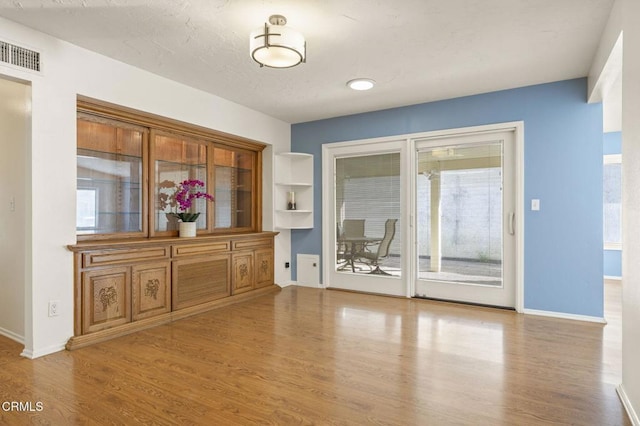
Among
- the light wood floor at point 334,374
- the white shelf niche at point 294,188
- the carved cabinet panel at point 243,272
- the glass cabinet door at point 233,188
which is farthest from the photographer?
the white shelf niche at point 294,188

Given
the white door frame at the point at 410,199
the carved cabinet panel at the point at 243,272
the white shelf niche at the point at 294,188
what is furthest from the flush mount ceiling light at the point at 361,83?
the carved cabinet panel at the point at 243,272

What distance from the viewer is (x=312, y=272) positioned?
551 centimetres

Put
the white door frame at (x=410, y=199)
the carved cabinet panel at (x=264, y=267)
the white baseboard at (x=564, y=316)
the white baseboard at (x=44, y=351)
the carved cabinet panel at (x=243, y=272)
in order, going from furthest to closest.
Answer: the carved cabinet panel at (x=264, y=267)
the carved cabinet panel at (x=243, y=272)
the white door frame at (x=410, y=199)
the white baseboard at (x=564, y=316)
the white baseboard at (x=44, y=351)

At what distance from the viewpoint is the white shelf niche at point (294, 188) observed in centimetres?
541

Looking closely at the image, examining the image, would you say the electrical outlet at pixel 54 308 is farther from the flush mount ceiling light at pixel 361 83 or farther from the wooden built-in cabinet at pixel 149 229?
the flush mount ceiling light at pixel 361 83

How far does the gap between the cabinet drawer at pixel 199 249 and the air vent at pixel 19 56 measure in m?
1.92

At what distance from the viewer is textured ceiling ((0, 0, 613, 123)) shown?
8.13ft

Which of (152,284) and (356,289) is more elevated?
(152,284)

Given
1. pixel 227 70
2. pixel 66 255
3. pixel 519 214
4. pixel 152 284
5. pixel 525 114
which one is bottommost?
pixel 152 284

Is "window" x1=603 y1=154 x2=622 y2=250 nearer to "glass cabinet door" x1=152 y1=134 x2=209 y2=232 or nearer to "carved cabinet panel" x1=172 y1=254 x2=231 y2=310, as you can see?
"carved cabinet panel" x1=172 y1=254 x2=231 y2=310

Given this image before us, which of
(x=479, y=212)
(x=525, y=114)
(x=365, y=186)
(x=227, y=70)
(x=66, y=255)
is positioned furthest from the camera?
(x=365, y=186)

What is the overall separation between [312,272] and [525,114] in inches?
133

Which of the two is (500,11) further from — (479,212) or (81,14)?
(81,14)

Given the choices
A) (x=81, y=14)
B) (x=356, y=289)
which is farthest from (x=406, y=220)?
(x=81, y=14)
